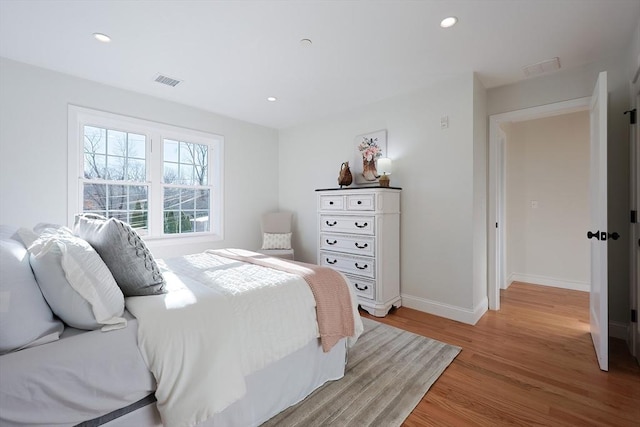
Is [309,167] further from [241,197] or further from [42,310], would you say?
[42,310]

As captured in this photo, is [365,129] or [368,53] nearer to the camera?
[368,53]

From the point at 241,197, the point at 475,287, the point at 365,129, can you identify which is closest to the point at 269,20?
the point at 365,129

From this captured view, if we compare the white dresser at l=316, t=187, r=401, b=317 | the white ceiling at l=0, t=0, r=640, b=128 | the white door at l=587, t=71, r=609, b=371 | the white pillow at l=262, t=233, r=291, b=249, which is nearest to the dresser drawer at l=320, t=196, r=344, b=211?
the white dresser at l=316, t=187, r=401, b=317

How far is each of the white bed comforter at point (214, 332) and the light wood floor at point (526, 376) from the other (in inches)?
34.6

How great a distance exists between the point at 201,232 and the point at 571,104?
446cm

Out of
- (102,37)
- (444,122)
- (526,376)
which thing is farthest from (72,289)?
(444,122)

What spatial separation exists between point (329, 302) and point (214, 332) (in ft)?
2.53

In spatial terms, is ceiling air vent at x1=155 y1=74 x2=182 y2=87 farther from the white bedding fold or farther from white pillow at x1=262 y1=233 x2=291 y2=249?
the white bedding fold

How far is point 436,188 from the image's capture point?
3059mm

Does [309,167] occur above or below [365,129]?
below

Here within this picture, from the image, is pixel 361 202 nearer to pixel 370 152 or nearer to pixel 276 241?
pixel 370 152

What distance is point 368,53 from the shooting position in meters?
2.45

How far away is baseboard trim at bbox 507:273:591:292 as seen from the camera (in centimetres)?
384

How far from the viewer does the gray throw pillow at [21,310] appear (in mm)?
918
